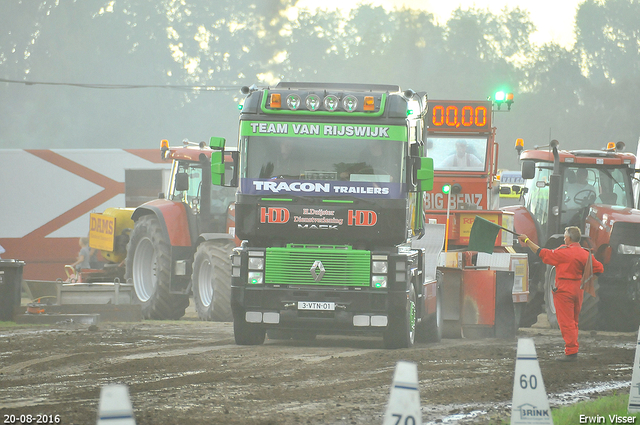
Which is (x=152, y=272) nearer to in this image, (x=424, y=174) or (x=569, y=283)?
(x=424, y=174)

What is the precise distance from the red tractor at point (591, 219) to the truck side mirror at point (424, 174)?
4.90 meters

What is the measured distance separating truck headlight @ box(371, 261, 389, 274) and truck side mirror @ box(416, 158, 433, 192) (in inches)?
42.2

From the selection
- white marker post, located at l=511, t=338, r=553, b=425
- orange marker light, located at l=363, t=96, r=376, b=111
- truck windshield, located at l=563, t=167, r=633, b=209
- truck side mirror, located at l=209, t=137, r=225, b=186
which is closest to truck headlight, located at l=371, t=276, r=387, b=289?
orange marker light, located at l=363, t=96, r=376, b=111

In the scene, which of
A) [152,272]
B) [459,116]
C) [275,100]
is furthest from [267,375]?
[459,116]

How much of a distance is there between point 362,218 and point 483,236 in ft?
8.01

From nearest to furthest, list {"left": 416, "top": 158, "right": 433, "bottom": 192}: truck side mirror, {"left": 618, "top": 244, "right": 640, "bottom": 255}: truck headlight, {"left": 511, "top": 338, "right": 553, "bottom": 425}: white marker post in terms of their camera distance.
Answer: {"left": 511, "top": 338, "right": 553, "bottom": 425}: white marker post
{"left": 416, "top": 158, "right": 433, "bottom": 192}: truck side mirror
{"left": 618, "top": 244, "right": 640, "bottom": 255}: truck headlight

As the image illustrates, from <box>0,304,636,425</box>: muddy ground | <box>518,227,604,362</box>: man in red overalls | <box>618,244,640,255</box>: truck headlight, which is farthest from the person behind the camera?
<box>618,244,640,255</box>: truck headlight

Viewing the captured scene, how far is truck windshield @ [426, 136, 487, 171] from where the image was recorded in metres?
19.0

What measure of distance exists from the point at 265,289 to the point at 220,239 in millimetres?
4431

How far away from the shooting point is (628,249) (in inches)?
636

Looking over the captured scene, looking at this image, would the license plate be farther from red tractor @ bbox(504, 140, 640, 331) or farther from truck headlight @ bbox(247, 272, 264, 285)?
red tractor @ bbox(504, 140, 640, 331)

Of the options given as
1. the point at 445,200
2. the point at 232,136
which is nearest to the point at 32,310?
the point at 445,200

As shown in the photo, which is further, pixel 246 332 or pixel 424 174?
pixel 246 332

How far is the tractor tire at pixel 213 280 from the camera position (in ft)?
52.3
